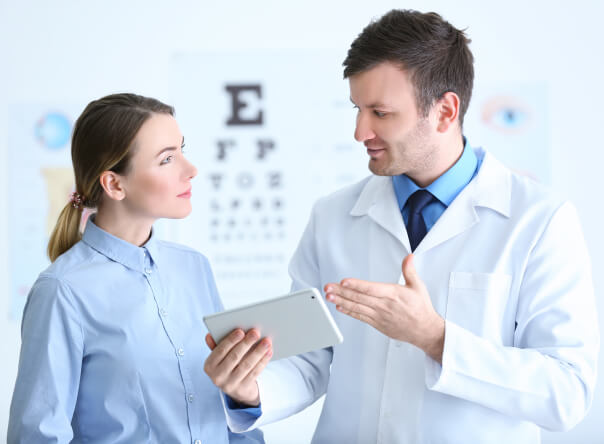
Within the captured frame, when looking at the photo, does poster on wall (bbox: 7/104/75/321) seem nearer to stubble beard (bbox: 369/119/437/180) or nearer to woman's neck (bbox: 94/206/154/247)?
woman's neck (bbox: 94/206/154/247)

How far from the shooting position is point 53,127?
2809 millimetres

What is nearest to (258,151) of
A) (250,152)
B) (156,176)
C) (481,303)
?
(250,152)

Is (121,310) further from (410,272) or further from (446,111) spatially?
(446,111)

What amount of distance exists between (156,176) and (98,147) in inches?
5.9

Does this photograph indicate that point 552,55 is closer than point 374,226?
No

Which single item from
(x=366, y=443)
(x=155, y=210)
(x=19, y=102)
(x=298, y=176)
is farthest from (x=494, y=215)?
(x=19, y=102)

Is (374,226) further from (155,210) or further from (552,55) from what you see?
(552,55)

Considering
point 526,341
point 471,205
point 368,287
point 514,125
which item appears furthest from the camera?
point 514,125

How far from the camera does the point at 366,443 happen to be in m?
1.36

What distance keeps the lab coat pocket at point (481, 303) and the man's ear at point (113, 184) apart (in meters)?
0.80

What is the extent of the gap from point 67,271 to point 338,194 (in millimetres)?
704

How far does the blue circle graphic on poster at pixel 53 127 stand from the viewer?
281 cm

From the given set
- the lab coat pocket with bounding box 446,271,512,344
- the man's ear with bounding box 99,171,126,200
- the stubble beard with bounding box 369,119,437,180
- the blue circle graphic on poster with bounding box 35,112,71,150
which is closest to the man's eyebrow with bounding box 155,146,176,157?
the man's ear with bounding box 99,171,126,200

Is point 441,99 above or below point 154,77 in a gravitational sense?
below
